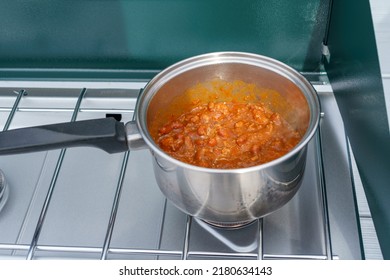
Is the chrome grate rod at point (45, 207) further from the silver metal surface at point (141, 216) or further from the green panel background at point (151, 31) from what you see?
the green panel background at point (151, 31)

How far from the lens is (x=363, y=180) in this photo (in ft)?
2.27

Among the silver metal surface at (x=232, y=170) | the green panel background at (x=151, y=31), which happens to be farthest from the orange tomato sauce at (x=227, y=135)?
the green panel background at (x=151, y=31)

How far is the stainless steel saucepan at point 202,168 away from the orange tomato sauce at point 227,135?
3 cm

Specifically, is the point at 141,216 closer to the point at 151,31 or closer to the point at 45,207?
the point at 45,207

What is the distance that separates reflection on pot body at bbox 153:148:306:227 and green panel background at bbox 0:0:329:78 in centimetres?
28

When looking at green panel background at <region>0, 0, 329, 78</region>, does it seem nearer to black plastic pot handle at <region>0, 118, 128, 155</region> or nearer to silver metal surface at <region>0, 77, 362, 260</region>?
silver metal surface at <region>0, 77, 362, 260</region>

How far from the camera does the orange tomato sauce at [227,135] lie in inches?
26.6

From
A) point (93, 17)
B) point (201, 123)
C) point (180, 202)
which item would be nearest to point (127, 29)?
point (93, 17)

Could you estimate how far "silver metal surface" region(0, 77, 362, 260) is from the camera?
671 mm

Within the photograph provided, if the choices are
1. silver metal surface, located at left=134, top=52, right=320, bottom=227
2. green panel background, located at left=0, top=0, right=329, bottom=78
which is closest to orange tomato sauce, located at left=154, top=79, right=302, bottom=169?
silver metal surface, located at left=134, top=52, right=320, bottom=227

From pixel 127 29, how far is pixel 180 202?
336 millimetres

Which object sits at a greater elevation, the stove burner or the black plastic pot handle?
the stove burner

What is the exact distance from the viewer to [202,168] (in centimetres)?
56
